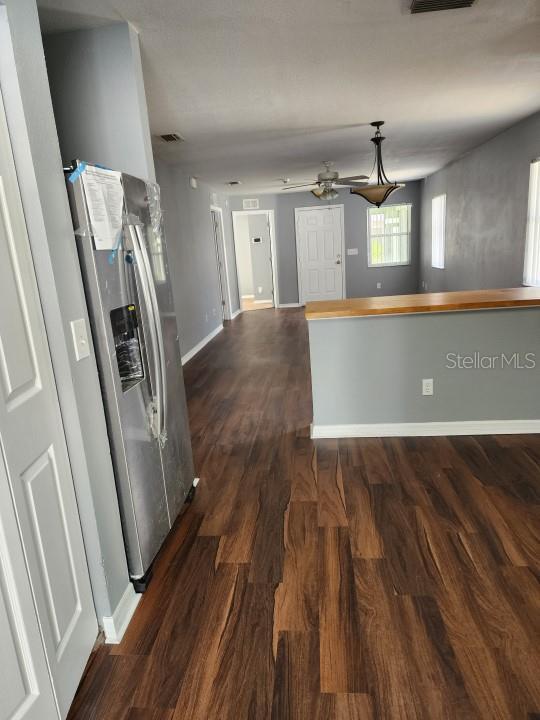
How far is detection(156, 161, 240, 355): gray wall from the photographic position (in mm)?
5645

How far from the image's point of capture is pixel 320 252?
980cm

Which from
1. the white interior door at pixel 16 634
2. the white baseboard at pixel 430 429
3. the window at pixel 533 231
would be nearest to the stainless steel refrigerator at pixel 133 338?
the white interior door at pixel 16 634

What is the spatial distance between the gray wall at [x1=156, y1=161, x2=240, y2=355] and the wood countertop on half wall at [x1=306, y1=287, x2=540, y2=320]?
292 centimetres

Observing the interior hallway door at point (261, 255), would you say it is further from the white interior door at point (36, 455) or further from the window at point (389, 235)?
the white interior door at point (36, 455)

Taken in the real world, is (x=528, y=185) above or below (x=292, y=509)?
above

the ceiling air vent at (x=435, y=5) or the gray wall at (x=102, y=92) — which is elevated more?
the ceiling air vent at (x=435, y=5)

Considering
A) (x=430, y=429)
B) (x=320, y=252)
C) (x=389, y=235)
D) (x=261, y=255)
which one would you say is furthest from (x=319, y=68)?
(x=261, y=255)

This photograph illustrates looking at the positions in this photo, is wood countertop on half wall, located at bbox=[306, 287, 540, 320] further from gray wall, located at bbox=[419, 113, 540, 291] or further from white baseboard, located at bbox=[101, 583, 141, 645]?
gray wall, located at bbox=[419, 113, 540, 291]

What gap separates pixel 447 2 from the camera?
2154 millimetres

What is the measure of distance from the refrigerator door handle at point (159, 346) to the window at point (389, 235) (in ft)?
27.3

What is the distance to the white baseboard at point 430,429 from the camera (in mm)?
3186

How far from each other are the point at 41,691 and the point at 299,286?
913 cm

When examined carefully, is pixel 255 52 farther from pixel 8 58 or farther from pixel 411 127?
pixel 411 127

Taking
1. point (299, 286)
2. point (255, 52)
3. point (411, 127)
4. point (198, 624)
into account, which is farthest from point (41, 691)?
point (299, 286)
